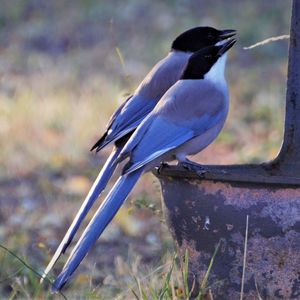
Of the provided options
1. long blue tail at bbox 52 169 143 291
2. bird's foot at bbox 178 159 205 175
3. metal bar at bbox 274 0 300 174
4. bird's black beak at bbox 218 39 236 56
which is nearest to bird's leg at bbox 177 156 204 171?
bird's foot at bbox 178 159 205 175

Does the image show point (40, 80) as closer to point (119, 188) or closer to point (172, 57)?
point (172, 57)

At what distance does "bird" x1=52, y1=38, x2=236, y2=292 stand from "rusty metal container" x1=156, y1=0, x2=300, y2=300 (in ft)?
0.46

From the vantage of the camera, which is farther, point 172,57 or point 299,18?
point 172,57

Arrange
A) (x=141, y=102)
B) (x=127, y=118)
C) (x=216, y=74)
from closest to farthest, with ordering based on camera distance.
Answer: (x=216, y=74), (x=127, y=118), (x=141, y=102)

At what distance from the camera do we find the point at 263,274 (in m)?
3.68

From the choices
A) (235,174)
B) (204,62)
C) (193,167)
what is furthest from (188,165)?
(204,62)

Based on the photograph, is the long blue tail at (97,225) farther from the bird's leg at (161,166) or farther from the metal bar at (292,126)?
the metal bar at (292,126)

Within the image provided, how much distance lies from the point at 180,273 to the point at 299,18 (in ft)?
3.64

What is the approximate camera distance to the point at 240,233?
3654 millimetres

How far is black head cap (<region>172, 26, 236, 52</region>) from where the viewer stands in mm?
5074

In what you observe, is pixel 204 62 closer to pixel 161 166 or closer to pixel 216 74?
pixel 216 74

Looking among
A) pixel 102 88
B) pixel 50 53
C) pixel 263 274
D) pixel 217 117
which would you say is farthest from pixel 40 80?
pixel 263 274

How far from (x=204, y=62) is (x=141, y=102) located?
39cm

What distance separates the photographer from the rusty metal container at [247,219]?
141 inches
